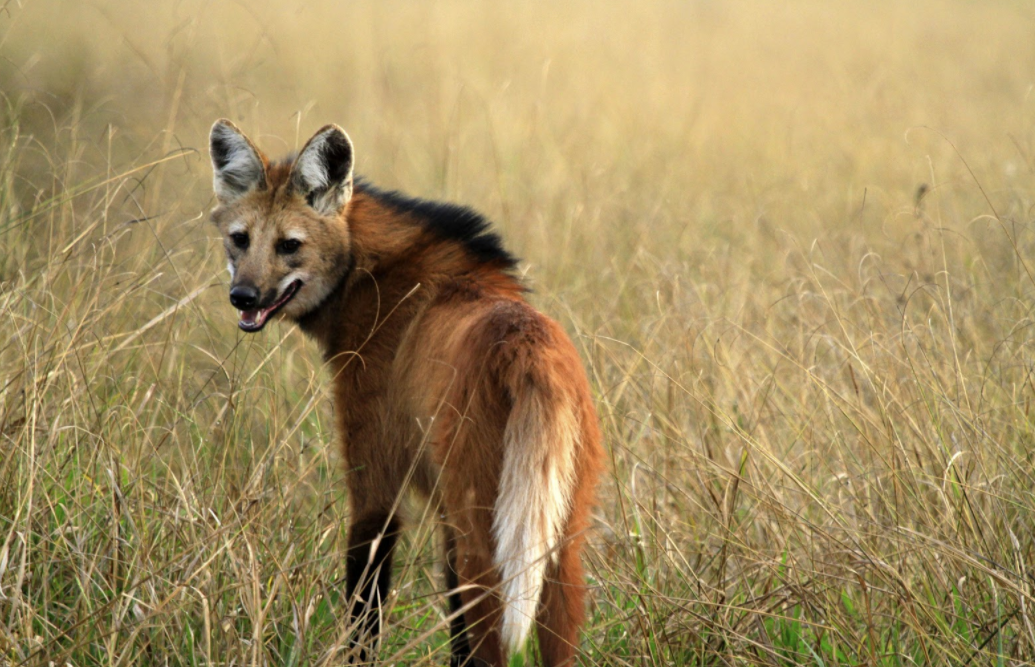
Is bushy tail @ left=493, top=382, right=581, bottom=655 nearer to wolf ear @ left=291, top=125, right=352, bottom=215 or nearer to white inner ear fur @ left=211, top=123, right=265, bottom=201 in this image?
wolf ear @ left=291, top=125, right=352, bottom=215

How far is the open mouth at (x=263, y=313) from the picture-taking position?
268cm

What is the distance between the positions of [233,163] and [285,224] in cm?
33

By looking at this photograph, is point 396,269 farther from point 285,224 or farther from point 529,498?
point 529,498

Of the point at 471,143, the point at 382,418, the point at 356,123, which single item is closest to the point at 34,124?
the point at 356,123

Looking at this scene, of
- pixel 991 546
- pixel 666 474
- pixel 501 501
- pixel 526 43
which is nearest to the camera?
pixel 501 501

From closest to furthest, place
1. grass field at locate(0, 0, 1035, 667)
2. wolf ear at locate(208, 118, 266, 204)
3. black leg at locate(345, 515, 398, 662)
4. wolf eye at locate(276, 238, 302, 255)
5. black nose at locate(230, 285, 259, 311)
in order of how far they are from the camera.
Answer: grass field at locate(0, 0, 1035, 667)
black leg at locate(345, 515, 398, 662)
black nose at locate(230, 285, 259, 311)
wolf eye at locate(276, 238, 302, 255)
wolf ear at locate(208, 118, 266, 204)

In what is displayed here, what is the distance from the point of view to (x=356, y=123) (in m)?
7.24

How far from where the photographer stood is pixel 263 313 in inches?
107

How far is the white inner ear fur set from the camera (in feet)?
9.51

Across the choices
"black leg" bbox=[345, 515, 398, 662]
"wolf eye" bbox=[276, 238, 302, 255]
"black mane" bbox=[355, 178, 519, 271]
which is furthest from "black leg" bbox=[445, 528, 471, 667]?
"wolf eye" bbox=[276, 238, 302, 255]

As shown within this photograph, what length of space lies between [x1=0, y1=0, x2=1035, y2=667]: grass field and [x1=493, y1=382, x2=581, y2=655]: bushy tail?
19 cm

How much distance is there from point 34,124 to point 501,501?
5.70m

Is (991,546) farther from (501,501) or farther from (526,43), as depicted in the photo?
(526,43)

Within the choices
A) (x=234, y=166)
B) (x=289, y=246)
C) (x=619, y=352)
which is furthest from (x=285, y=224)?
(x=619, y=352)
